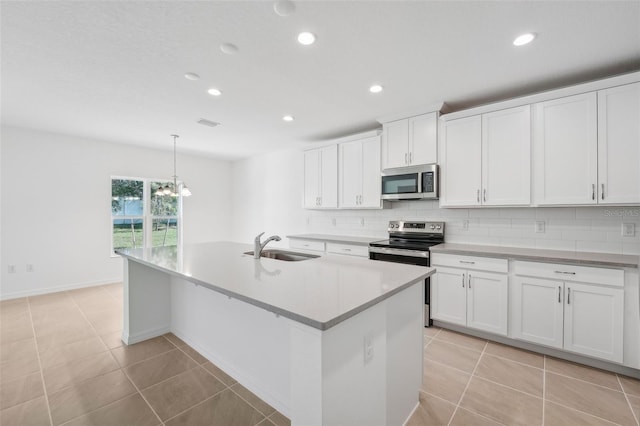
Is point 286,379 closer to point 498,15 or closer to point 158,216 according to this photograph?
point 498,15

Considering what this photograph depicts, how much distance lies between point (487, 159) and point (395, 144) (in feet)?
3.45

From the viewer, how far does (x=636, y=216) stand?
2424 mm

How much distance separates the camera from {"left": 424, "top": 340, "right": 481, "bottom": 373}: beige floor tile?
234 centimetres

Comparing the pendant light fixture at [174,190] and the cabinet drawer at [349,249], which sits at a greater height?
the pendant light fixture at [174,190]

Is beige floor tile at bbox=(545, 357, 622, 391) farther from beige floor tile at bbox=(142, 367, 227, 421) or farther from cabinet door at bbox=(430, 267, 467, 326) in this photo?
beige floor tile at bbox=(142, 367, 227, 421)

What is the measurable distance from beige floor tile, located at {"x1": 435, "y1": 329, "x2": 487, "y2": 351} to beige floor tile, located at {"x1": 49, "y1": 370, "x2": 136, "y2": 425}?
2.77 metres

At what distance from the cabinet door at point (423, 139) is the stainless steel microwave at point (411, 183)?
0.32 feet

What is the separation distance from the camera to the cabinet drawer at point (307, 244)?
4116 millimetres

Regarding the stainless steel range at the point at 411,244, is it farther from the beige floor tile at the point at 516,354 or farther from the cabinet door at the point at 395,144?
the cabinet door at the point at 395,144

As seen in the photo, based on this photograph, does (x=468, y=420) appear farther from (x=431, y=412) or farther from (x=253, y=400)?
(x=253, y=400)

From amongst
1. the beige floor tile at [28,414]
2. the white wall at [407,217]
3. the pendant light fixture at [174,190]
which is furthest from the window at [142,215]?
the beige floor tile at [28,414]

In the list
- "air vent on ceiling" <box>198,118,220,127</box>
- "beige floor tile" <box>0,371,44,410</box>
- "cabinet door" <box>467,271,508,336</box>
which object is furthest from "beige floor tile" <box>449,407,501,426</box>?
"air vent on ceiling" <box>198,118,220,127</box>

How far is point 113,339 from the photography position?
281cm

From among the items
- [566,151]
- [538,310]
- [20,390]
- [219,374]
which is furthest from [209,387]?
[566,151]
